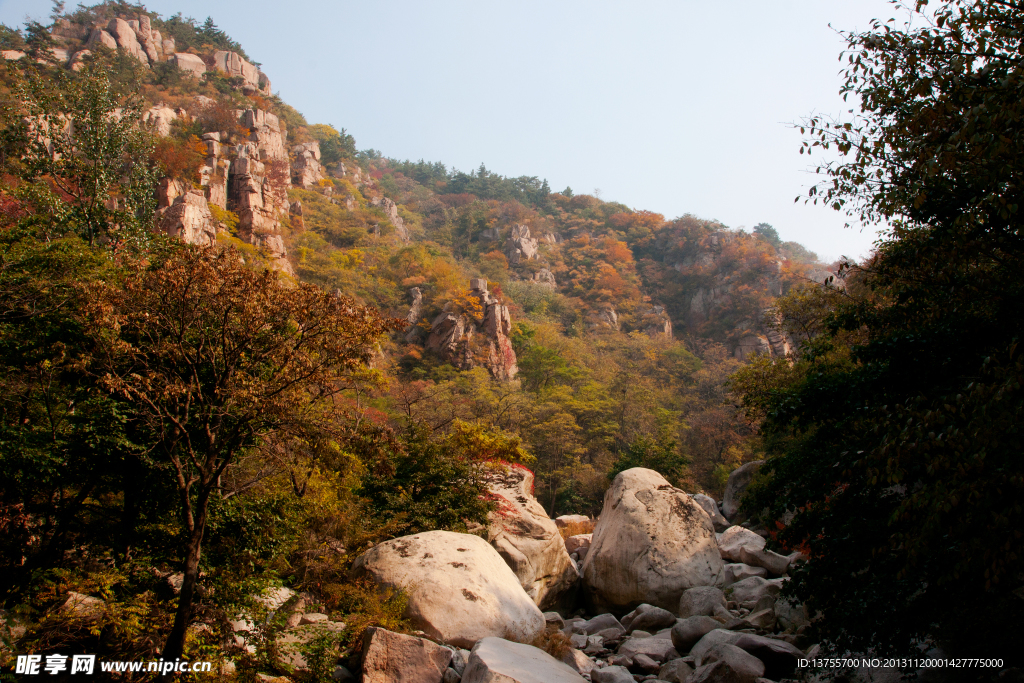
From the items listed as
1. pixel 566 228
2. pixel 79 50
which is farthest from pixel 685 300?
pixel 79 50

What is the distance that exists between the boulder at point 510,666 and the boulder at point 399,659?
484mm

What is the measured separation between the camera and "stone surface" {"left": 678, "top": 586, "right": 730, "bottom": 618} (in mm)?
9477

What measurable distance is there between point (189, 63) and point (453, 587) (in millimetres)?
56376

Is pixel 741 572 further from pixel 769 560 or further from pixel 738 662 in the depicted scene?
pixel 738 662

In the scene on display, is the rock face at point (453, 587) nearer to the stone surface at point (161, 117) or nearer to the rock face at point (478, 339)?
the rock face at point (478, 339)

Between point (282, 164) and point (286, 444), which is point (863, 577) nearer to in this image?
point (286, 444)

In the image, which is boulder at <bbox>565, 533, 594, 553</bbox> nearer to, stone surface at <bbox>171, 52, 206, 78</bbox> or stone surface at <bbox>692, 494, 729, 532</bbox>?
stone surface at <bbox>692, 494, 729, 532</bbox>

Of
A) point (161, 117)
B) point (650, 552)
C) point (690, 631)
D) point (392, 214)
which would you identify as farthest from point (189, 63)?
point (690, 631)

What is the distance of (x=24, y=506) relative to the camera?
20.0 ft

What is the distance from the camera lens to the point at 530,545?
34.5 feet

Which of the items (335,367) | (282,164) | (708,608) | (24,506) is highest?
(282,164)

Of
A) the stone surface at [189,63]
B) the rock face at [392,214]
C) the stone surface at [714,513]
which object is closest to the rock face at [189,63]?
the stone surface at [189,63]

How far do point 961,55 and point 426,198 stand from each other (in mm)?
67916

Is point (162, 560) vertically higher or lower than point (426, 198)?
lower
